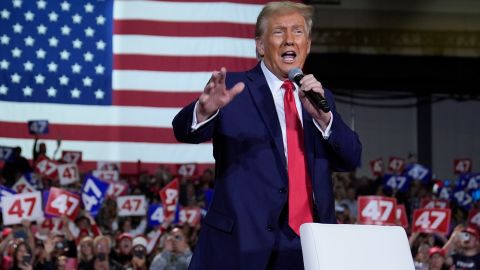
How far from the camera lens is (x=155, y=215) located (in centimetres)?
1168

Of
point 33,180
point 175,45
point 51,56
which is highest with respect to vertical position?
point 175,45

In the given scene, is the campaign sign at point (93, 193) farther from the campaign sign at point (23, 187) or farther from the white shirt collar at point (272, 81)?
the white shirt collar at point (272, 81)

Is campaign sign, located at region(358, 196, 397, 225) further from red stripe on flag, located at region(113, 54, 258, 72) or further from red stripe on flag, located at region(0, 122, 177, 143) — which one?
red stripe on flag, located at region(0, 122, 177, 143)

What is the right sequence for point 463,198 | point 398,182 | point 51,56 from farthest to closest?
point 51,56
point 398,182
point 463,198

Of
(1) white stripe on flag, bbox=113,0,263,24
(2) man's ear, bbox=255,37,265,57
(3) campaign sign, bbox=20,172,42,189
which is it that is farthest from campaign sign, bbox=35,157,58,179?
(2) man's ear, bbox=255,37,265,57

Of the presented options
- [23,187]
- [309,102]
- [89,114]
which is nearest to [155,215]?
[23,187]

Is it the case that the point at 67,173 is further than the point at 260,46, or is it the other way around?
the point at 67,173

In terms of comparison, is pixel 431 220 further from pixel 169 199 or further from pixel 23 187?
pixel 23 187

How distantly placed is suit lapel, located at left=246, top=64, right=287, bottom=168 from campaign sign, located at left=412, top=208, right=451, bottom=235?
7.51 m

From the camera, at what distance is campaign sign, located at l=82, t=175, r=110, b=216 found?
11305 mm

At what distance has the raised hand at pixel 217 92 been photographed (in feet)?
9.04

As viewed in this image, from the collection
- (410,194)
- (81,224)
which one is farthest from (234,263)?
(410,194)

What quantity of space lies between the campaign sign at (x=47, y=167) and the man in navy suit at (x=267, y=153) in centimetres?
1007

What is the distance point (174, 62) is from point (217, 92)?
40.2 feet
